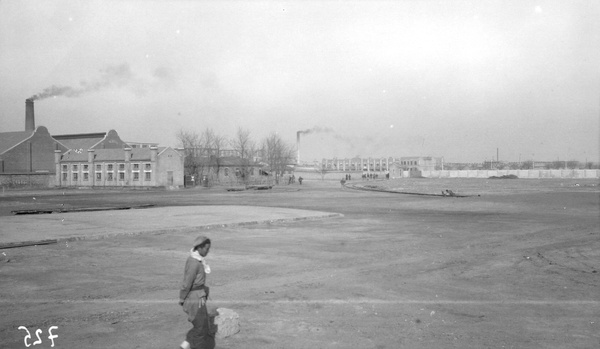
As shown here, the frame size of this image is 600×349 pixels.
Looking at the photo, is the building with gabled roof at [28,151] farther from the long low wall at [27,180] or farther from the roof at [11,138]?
the long low wall at [27,180]

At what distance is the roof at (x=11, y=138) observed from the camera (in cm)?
7756

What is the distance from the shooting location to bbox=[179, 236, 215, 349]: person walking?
19.4ft

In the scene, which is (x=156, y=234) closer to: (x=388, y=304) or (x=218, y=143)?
(x=388, y=304)

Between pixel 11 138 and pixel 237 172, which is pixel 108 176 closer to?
pixel 11 138

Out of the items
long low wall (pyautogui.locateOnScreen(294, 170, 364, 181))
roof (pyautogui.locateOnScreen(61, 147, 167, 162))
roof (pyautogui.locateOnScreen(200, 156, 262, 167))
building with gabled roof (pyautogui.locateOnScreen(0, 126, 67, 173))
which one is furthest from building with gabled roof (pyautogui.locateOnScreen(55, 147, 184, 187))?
long low wall (pyautogui.locateOnScreen(294, 170, 364, 181))

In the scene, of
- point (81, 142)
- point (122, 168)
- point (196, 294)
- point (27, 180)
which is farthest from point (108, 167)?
point (196, 294)

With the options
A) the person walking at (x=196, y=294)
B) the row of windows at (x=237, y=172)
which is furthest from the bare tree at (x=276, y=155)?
the person walking at (x=196, y=294)

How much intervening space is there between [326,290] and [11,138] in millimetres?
86026

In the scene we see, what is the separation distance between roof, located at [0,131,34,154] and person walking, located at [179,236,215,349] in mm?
83479

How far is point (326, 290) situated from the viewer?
9820 mm

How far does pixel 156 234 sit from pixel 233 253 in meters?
5.62

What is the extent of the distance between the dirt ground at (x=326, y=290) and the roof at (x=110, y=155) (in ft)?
183

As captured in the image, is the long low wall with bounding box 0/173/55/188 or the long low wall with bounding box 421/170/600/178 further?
the long low wall with bounding box 421/170/600/178

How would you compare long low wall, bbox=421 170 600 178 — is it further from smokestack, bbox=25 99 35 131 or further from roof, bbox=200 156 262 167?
smokestack, bbox=25 99 35 131
